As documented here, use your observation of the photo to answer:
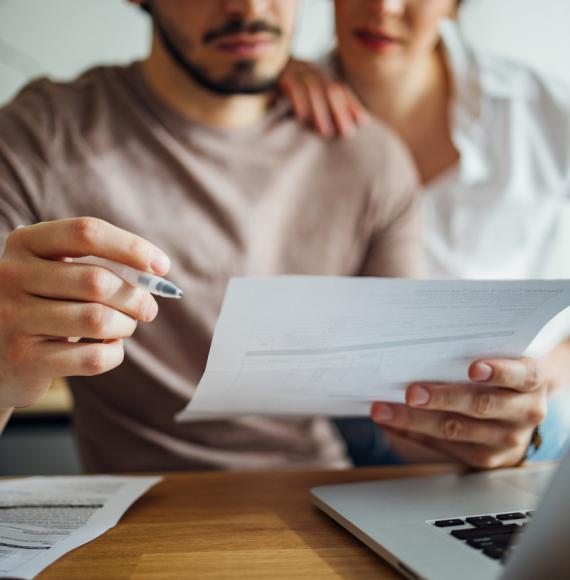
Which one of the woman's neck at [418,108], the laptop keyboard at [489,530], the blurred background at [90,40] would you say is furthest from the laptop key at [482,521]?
the blurred background at [90,40]

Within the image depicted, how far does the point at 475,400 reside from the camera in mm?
587

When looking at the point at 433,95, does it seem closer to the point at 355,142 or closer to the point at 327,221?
the point at 355,142

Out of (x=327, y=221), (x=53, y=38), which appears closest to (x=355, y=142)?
(x=327, y=221)

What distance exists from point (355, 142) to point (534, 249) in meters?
0.49

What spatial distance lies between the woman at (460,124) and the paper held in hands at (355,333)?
0.53m

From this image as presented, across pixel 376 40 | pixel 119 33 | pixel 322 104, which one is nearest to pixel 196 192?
pixel 322 104

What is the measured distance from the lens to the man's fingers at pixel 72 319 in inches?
18.5

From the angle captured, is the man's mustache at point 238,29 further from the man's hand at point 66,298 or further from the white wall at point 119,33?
the white wall at point 119,33

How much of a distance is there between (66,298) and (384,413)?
13.1 inches

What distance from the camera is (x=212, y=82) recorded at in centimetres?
97

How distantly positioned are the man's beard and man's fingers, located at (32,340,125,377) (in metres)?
0.60

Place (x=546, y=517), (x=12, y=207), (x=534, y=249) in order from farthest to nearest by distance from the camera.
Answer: (x=534, y=249), (x=12, y=207), (x=546, y=517)

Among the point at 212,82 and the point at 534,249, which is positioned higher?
the point at 212,82

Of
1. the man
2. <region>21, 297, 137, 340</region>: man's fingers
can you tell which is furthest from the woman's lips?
<region>21, 297, 137, 340</region>: man's fingers
